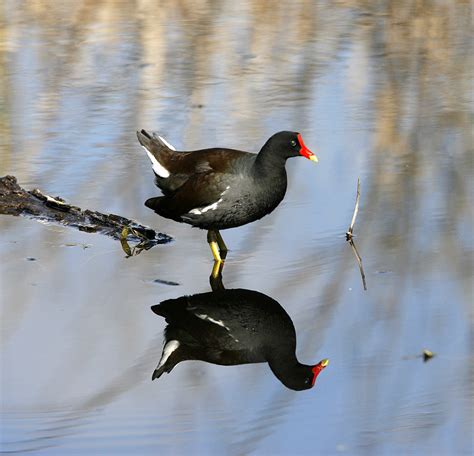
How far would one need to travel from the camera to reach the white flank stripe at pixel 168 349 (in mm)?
4680

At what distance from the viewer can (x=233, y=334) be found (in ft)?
16.2

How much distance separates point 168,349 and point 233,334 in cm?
32

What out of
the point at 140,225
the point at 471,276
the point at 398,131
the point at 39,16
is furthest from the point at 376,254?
the point at 39,16

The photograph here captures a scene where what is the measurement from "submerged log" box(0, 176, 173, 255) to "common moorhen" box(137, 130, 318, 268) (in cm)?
19

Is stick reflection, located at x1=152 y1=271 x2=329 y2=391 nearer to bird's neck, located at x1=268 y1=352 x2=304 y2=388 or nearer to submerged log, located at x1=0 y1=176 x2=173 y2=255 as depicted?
bird's neck, located at x1=268 y1=352 x2=304 y2=388

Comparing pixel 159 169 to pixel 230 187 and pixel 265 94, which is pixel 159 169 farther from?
pixel 265 94

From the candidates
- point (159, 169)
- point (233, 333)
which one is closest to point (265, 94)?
point (159, 169)

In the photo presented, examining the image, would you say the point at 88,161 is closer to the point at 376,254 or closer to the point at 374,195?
the point at 374,195

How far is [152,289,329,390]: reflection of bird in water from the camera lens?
15.1ft

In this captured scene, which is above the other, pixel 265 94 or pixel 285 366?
pixel 285 366

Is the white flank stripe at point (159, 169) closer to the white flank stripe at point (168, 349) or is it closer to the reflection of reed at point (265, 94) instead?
the reflection of reed at point (265, 94)

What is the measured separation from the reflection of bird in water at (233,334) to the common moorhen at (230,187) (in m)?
0.64

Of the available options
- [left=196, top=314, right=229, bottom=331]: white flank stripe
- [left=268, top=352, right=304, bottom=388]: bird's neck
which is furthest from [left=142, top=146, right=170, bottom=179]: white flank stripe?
[left=268, top=352, right=304, bottom=388]: bird's neck

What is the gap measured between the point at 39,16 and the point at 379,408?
28.2ft
